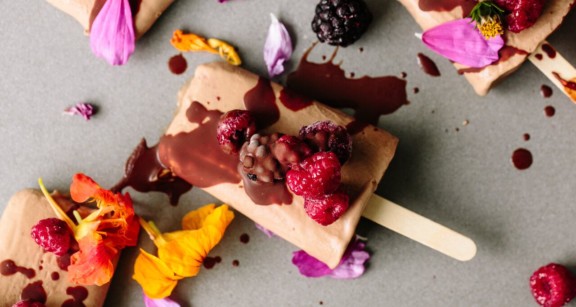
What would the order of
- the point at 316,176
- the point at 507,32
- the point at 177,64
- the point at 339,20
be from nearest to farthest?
the point at 316,176 < the point at 507,32 < the point at 339,20 < the point at 177,64

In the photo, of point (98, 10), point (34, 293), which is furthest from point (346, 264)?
point (98, 10)

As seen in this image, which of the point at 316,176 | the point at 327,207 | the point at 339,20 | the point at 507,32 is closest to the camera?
the point at 316,176

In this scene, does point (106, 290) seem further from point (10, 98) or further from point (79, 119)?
point (10, 98)

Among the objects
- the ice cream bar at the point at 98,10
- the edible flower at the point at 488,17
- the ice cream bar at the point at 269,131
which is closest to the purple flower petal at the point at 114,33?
the ice cream bar at the point at 98,10

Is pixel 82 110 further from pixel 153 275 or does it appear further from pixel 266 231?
pixel 266 231

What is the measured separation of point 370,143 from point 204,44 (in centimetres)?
73

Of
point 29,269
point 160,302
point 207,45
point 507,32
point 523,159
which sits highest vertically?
point 507,32

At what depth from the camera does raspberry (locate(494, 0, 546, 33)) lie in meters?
1.97

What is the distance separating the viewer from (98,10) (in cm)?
227

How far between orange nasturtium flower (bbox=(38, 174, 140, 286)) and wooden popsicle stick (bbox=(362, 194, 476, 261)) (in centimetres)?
85

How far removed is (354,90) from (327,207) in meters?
0.57

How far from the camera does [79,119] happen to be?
7.88 feet

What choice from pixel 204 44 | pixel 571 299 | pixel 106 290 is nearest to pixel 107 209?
pixel 106 290

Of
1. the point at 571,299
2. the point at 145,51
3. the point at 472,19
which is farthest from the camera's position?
the point at 145,51
